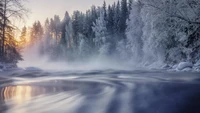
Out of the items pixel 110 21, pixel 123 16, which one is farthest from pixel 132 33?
pixel 110 21

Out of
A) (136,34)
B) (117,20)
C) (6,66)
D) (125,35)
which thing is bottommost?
(6,66)

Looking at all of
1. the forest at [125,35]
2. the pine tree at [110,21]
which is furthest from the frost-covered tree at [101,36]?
the pine tree at [110,21]

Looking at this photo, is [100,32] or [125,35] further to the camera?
[100,32]

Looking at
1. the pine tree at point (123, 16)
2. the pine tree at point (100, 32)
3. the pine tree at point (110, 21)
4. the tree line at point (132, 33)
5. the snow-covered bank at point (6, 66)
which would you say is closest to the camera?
the tree line at point (132, 33)

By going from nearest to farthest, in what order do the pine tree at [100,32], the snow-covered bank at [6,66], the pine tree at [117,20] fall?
the snow-covered bank at [6,66] → the pine tree at [100,32] → the pine tree at [117,20]

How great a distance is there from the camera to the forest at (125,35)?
1035 centimetres

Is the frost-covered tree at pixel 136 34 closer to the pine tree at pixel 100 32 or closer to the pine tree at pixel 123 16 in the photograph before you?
the pine tree at pixel 100 32

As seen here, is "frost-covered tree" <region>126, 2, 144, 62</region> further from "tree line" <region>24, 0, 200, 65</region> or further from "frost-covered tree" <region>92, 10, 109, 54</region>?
"frost-covered tree" <region>92, 10, 109, 54</region>

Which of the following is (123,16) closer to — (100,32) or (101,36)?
(100,32)

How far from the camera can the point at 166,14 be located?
33.2 feet

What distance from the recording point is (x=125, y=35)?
52.0 meters

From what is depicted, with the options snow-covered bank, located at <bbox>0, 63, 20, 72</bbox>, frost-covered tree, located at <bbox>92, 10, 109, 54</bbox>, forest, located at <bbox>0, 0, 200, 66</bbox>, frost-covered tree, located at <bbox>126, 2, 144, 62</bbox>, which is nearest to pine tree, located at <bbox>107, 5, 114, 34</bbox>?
forest, located at <bbox>0, 0, 200, 66</bbox>

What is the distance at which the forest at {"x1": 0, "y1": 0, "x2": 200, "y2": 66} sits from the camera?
10.4m

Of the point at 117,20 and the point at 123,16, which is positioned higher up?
the point at 123,16
